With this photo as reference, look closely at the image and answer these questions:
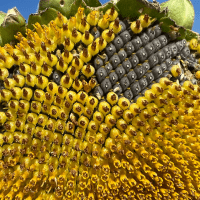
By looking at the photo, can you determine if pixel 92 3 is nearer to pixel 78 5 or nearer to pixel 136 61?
pixel 78 5

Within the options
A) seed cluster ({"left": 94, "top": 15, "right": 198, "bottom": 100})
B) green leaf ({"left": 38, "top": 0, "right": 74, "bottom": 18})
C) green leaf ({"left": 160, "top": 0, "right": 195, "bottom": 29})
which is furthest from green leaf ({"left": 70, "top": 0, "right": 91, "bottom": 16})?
green leaf ({"left": 160, "top": 0, "right": 195, "bottom": 29})

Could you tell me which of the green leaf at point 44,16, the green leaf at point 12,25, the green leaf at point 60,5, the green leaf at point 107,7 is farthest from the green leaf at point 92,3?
the green leaf at point 12,25

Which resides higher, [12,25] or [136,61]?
[12,25]

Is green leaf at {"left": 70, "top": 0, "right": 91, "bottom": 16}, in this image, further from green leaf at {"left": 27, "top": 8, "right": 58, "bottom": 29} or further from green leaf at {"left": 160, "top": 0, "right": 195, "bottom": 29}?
green leaf at {"left": 160, "top": 0, "right": 195, "bottom": 29}

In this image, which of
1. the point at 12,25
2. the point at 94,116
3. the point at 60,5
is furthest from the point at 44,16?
the point at 94,116

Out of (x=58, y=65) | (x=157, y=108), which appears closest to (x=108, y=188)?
(x=157, y=108)
